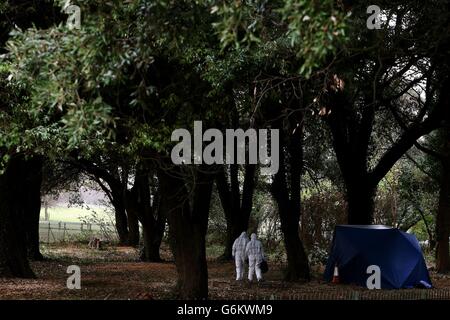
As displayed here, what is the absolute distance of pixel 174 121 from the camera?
10.9 metres

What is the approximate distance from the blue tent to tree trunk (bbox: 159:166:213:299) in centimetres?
620

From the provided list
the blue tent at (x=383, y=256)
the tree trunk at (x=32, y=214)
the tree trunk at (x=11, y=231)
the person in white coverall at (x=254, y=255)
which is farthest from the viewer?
the tree trunk at (x=32, y=214)

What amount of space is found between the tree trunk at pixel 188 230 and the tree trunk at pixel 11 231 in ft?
15.1

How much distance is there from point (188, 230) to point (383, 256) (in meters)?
6.83

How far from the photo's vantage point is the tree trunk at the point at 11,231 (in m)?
15.5

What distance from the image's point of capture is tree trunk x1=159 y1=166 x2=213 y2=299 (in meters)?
12.8

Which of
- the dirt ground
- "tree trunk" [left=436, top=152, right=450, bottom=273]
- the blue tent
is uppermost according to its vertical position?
"tree trunk" [left=436, top=152, right=450, bottom=273]

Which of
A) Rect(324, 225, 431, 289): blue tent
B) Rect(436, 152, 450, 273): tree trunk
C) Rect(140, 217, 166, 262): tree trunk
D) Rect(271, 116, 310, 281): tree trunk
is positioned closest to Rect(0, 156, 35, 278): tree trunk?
Rect(271, 116, 310, 281): tree trunk

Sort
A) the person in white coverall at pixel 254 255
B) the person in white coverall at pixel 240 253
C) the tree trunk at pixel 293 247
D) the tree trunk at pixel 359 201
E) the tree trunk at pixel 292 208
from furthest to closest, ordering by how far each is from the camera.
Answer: the tree trunk at pixel 359 201
the person in white coverall at pixel 240 253
the tree trunk at pixel 293 247
the tree trunk at pixel 292 208
the person in white coverall at pixel 254 255

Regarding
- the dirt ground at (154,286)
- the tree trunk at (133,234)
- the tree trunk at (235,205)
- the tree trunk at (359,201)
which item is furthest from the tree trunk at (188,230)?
the tree trunk at (133,234)

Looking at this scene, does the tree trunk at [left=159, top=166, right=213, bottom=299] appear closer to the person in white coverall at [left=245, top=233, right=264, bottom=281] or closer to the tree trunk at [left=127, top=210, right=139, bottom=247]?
the person in white coverall at [left=245, top=233, right=264, bottom=281]

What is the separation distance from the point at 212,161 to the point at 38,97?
5263 millimetres

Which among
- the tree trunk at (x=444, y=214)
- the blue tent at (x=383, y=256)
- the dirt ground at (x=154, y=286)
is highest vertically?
the tree trunk at (x=444, y=214)

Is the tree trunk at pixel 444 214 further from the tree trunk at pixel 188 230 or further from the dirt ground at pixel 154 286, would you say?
the tree trunk at pixel 188 230
